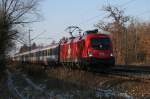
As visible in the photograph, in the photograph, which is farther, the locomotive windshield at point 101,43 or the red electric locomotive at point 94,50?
the locomotive windshield at point 101,43

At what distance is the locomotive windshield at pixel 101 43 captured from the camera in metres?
30.6

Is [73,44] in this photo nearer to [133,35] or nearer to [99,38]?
[99,38]

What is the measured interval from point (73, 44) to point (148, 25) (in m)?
65.6

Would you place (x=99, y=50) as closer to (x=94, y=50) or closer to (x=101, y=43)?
(x=94, y=50)

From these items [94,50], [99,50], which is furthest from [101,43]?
[94,50]

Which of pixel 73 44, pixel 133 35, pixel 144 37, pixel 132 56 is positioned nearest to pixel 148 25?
pixel 133 35

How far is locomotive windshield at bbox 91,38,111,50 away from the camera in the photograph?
30.6 meters

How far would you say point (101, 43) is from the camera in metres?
30.9

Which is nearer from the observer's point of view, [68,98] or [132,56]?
[68,98]

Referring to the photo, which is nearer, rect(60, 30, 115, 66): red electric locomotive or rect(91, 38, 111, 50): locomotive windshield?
rect(60, 30, 115, 66): red electric locomotive

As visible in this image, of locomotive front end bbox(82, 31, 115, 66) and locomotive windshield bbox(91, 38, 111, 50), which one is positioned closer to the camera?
locomotive front end bbox(82, 31, 115, 66)

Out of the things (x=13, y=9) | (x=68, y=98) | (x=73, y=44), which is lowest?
(x=68, y=98)

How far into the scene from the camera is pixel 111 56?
98.9ft

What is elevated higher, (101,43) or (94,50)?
(101,43)
